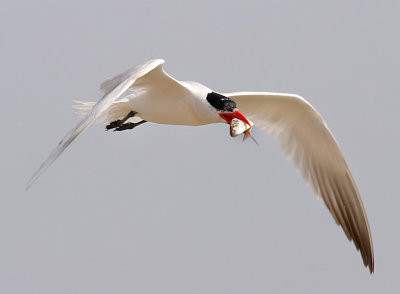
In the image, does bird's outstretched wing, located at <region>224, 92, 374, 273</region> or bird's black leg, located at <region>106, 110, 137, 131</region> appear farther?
bird's outstretched wing, located at <region>224, 92, 374, 273</region>

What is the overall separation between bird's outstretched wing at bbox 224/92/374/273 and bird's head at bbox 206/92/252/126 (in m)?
1.14

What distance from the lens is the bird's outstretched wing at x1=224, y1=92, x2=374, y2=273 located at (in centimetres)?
925

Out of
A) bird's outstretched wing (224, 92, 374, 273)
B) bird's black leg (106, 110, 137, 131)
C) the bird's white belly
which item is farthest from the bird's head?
bird's black leg (106, 110, 137, 131)

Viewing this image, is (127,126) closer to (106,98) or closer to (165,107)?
(165,107)

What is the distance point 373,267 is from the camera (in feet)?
30.2

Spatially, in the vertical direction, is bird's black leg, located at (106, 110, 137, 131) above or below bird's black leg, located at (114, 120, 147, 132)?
above

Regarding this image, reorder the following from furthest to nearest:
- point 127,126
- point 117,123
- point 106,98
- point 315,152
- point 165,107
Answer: point 315,152, point 127,126, point 117,123, point 165,107, point 106,98

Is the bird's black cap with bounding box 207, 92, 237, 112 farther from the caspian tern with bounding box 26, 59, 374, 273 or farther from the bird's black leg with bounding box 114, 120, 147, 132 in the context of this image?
the bird's black leg with bounding box 114, 120, 147, 132

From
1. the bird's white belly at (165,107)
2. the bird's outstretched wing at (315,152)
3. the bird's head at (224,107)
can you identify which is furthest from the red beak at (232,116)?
the bird's outstretched wing at (315,152)

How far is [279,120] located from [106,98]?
3375mm

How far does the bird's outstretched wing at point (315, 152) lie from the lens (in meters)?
9.25

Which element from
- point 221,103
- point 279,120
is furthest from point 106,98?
point 279,120

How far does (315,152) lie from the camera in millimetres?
9602

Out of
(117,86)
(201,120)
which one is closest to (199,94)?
(201,120)
